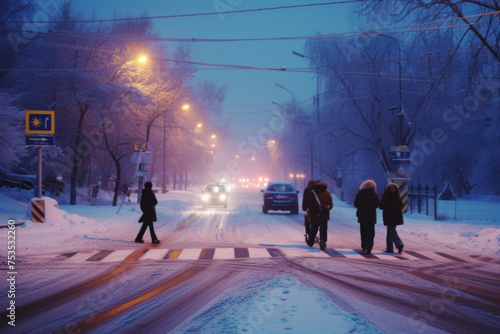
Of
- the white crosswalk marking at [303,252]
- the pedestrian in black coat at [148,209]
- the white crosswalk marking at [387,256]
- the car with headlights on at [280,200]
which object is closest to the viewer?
the white crosswalk marking at [387,256]

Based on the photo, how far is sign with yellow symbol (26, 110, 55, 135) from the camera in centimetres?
1678

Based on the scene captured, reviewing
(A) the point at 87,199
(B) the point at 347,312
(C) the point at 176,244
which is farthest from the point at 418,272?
(A) the point at 87,199

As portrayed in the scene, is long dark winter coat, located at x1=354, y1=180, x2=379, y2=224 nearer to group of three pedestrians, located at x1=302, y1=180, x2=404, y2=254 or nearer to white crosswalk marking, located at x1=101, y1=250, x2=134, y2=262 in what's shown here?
group of three pedestrians, located at x1=302, y1=180, x2=404, y2=254

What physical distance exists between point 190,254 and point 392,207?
5275 mm

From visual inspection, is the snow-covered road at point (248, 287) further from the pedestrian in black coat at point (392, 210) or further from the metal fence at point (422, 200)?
the metal fence at point (422, 200)

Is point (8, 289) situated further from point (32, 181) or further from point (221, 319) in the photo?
point (32, 181)

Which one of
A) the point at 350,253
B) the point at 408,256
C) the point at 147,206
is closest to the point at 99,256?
the point at 147,206

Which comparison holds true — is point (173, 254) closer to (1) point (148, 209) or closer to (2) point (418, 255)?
(1) point (148, 209)


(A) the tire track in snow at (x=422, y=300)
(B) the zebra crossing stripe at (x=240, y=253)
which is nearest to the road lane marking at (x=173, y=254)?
(B) the zebra crossing stripe at (x=240, y=253)

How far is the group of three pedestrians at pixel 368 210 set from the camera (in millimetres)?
12109


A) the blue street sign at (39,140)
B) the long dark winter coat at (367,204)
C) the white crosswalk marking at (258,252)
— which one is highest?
the blue street sign at (39,140)

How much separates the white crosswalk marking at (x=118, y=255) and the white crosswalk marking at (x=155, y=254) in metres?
0.47

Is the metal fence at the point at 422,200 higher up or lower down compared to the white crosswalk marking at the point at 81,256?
higher up

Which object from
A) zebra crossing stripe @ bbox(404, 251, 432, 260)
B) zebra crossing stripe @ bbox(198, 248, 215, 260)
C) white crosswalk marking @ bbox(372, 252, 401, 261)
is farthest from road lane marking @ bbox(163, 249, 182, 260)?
zebra crossing stripe @ bbox(404, 251, 432, 260)
